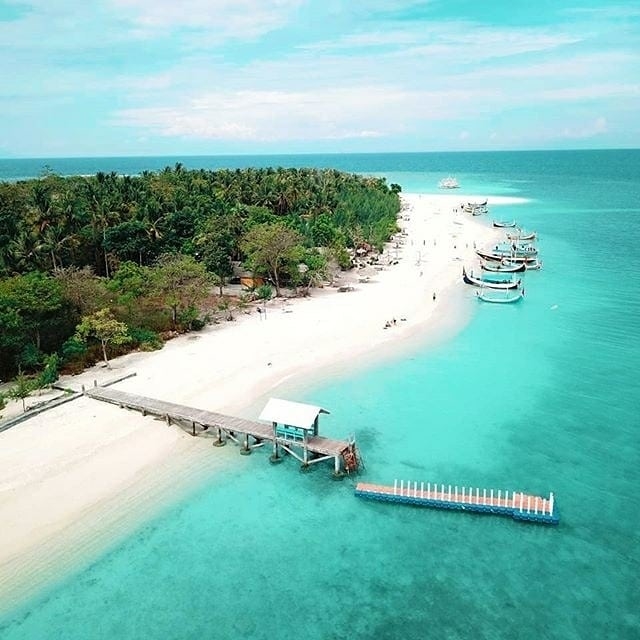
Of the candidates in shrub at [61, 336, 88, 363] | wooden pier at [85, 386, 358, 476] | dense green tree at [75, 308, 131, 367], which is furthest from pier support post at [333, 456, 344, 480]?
shrub at [61, 336, 88, 363]

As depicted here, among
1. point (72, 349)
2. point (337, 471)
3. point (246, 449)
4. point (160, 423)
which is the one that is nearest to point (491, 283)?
point (337, 471)

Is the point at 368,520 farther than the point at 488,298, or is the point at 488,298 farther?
the point at 488,298

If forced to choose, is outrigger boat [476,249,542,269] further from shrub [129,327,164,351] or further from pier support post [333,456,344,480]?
pier support post [333,456,344,480]

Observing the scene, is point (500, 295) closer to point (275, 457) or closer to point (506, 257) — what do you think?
point (506, 257)

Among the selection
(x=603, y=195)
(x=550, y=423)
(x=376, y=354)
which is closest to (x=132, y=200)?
(x=376, y=354)

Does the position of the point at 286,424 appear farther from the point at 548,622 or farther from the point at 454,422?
the point at 548,622
